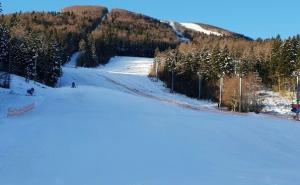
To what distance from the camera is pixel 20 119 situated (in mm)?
34375

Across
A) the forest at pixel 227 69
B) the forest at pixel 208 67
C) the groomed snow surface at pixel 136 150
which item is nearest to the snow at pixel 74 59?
the forest at pixel 208 67

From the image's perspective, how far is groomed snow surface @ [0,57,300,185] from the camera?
1739 centimetres

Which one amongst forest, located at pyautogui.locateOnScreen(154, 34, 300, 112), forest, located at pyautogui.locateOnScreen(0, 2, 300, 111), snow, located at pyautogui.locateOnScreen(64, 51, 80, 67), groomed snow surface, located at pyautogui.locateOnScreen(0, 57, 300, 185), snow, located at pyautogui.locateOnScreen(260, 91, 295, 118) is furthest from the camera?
snow, located at pyautogui.locateOnScreen(64, 51, 80, 67)

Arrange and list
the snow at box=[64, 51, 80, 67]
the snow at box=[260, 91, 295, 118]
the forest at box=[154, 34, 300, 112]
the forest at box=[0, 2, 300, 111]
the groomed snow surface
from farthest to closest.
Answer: the snow at box=[64, 51, 80, 67] < the forest at box=[154, 34, 300, 112] < the snow at box=[260, 91, 295, 118] < the forest at box=[0, 2, 300, 111] < the groomed snow surface

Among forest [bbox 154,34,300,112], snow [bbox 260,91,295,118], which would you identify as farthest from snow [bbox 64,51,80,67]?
snow [bbox 260,91,295,118]

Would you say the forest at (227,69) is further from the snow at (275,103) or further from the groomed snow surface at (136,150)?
the groomed snow surface at (136,150)

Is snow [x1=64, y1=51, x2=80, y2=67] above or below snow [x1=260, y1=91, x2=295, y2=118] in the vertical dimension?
above

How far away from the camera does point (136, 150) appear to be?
76.5 ft

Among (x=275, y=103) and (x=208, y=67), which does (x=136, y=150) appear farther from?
(x=208, y=67)

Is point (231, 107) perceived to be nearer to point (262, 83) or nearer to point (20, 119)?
point (262, 83)

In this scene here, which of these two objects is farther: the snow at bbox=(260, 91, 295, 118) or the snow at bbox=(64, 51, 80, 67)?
the snow at bbox=(64, 51, 80, 67)

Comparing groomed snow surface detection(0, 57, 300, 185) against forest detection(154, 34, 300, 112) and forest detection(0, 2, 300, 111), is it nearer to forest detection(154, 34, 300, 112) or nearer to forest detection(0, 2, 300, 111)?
forest detection(0, 2, 300, 111)

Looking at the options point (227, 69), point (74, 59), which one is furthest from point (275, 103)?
point (74, 59)

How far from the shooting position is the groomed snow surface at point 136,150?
17.4 metres
